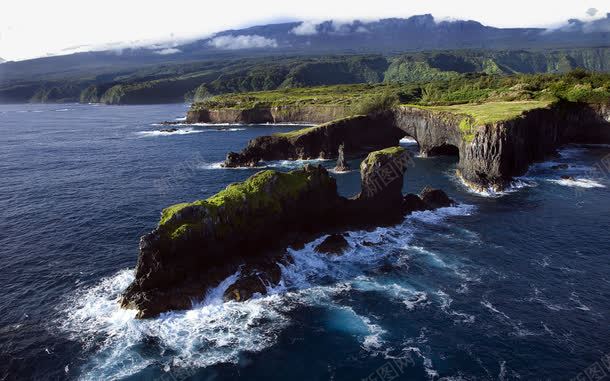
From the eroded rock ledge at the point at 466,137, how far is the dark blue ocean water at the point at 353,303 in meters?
7.79

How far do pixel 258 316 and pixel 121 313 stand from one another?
13.4 metres

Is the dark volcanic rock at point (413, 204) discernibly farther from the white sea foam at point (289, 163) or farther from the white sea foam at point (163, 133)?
the white sea foam at point (163, 133)

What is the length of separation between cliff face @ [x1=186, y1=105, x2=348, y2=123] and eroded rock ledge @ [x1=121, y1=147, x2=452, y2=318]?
113 meters

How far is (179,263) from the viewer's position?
1698 inches

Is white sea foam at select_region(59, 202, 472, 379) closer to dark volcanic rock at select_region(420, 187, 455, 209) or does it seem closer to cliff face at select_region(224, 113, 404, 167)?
dark volcanic rock at select_region(420, 187, 455, 209)

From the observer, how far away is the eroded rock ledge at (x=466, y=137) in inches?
3169

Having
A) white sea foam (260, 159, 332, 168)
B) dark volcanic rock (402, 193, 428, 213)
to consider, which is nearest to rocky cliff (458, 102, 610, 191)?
dark volcanic rock (402, 193, 428, 213)

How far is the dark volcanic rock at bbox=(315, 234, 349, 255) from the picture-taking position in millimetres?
52756

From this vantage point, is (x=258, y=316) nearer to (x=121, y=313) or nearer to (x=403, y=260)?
(x=121, y=313)

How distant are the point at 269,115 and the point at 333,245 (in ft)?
475

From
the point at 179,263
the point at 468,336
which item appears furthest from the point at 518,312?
the point at 179,263

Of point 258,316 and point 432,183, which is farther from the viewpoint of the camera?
point 432,183

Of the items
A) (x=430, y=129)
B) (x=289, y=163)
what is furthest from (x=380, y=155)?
(x=430, y=129)

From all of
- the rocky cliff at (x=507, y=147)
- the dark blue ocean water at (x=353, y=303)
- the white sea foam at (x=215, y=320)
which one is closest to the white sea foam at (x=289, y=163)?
the dark blue ocean water at (x=353, y=303)
